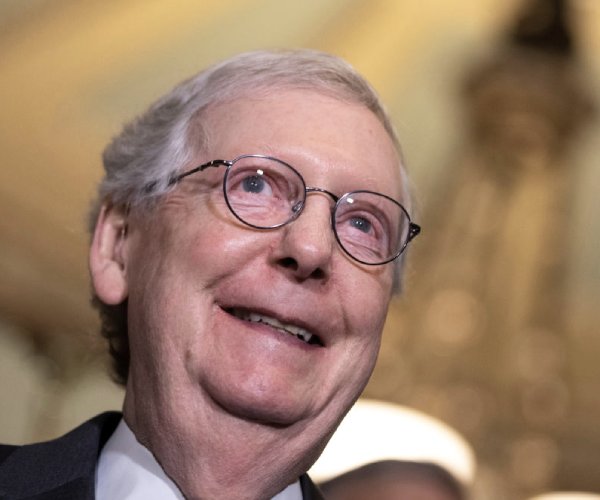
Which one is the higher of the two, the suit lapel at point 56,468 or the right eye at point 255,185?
the right eye at point 255,185

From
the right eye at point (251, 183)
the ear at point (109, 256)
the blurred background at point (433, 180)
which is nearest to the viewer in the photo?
the right eye at point (251, 183)

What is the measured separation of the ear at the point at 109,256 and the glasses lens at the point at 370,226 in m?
0.32

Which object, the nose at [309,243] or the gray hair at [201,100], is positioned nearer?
the nose at [309,243]

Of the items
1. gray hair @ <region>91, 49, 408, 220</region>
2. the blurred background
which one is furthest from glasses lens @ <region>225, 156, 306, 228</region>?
the blurred background

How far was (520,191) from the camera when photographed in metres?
7.16

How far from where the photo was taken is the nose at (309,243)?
1.26 m

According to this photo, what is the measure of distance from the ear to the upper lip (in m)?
0.24

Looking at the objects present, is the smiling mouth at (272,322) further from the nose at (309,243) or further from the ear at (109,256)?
the ear at (109,256)

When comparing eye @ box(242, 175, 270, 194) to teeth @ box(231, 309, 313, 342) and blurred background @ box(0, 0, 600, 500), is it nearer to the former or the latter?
teeth @ box(231, 309, 313, 342)

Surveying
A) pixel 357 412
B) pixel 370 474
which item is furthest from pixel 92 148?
pixel 370 474

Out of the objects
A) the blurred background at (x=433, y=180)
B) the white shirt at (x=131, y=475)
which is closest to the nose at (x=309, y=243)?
the white shirt at (x=131, y=475)

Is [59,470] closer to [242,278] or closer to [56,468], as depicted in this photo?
[56,468]

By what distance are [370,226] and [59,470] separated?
532 millimetres

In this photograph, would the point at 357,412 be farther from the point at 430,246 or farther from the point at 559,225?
the point at 559,225
